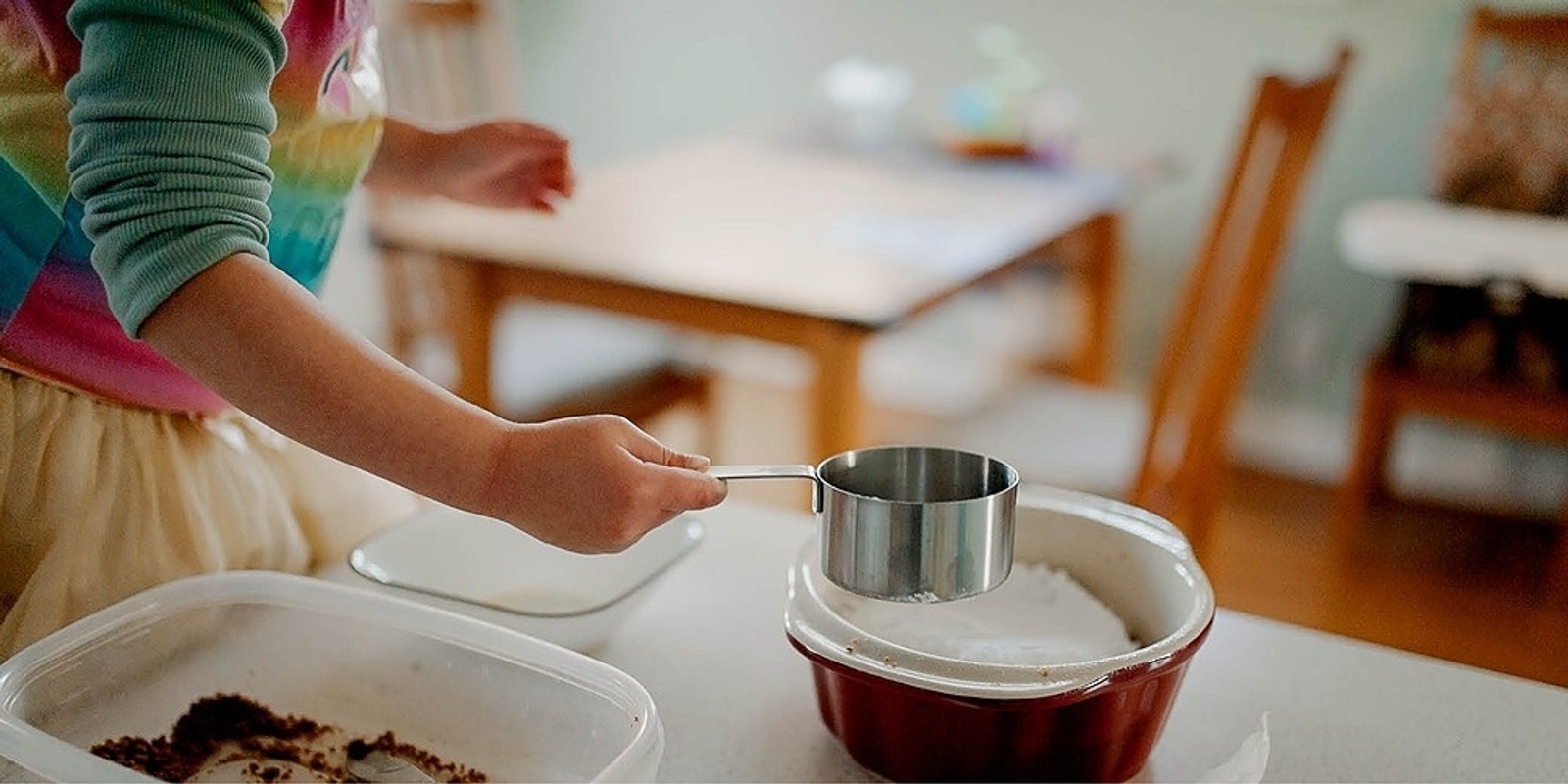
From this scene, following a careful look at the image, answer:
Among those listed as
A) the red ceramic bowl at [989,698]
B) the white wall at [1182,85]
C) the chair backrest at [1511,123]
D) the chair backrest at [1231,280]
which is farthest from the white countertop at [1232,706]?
the white wall at [1182,85]

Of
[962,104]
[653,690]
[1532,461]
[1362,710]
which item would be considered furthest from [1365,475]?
[653,690]

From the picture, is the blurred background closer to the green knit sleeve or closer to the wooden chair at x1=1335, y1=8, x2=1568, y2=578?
the wooden chair at x1=1335, y1=8, x2=1568, y2=578

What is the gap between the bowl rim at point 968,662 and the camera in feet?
2.34

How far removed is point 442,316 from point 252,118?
6.45 feet

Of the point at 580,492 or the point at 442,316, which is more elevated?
the point at 580,492

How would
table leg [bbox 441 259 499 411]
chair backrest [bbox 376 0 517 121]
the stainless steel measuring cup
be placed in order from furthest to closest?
chair backrest [bbox 376 0 517 121], table leg [bbox 441 259 499 411], the stainless steel measuring cup

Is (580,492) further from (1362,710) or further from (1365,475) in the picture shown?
(1365,475)

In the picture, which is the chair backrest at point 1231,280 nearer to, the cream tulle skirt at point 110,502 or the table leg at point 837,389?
the table leg at point 837,389

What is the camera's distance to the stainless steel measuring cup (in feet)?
2.36

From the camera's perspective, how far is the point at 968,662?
724mm

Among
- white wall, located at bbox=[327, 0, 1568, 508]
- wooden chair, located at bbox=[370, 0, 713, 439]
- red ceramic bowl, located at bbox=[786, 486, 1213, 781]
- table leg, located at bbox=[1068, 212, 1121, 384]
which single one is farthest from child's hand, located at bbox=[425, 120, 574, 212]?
white wall, located at bbox=[327, 0, 1568, 508]

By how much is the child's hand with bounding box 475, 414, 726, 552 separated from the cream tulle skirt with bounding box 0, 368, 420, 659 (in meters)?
0.29

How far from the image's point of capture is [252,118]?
2.12ft

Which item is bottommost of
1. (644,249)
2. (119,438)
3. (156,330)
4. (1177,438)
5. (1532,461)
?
(1532,461)
